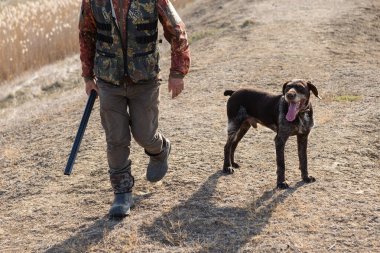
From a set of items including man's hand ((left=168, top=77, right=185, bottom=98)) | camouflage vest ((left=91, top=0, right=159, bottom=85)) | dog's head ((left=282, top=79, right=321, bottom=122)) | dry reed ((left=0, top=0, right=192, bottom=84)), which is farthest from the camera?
dry reed ((left=0, top=0, right=192, bottom=84))

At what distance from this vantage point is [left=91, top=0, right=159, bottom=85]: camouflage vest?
466 centimetres

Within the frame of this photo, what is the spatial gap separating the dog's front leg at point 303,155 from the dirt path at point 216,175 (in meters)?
0.09

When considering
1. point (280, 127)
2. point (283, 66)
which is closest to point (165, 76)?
point (283, 66)

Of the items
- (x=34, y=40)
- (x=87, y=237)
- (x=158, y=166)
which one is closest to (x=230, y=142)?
(x=158, y=166)

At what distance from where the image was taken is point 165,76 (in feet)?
35.8

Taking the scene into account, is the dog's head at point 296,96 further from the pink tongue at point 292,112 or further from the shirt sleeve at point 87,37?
the shirt sleeve at point 87,37

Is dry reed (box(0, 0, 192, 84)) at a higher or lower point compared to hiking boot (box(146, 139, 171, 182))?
lower

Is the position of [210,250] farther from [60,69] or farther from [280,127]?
[60,69]

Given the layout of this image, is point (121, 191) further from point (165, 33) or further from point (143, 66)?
point (165, 33)

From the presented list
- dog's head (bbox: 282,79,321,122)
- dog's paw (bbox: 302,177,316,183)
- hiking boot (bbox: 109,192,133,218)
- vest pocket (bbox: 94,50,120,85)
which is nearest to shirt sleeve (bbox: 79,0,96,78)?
vest pocket (bbox: 94,50,120,85)

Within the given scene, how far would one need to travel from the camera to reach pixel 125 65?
476 cm

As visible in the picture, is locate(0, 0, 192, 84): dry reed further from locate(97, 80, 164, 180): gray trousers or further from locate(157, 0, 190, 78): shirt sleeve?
locate(157, 0, 190, 78): shirt sleeve

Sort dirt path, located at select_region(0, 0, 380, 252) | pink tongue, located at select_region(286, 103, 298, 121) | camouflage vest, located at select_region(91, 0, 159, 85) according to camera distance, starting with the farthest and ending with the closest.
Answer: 1. pink tongue, located at select_region(286, 103, 298, 121)
2. dirt path, located at select_region(0, 0, 380, 252)
3. camouflage vest, located at select_region(91, 0, 159, 85)

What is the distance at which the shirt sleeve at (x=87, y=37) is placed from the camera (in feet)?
15.8
